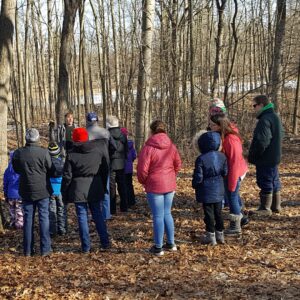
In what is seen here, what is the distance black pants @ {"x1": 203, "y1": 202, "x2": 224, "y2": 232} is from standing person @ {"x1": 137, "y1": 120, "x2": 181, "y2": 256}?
20.6 inches

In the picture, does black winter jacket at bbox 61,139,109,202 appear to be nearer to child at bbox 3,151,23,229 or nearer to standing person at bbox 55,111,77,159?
child at bbox 3,151,23,229

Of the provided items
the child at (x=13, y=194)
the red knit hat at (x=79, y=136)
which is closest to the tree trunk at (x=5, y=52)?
the child at (x=13, y=194)

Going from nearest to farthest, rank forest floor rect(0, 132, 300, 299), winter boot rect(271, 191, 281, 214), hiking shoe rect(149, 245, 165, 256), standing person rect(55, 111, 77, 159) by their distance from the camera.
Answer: forest floor rect(0, 132, 300, 299) → hiking shoe rect(149, 245, 165, 256) → winter boot rect(271, 191, 281, 214) → standing person rect(55, 111, 77, 159)

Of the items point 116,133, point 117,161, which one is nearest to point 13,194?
point 117,161

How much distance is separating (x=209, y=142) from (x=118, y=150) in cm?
245

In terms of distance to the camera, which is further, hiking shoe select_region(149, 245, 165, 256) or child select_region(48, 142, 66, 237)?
child select_region(48, 142, 66, 237)

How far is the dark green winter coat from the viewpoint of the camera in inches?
252

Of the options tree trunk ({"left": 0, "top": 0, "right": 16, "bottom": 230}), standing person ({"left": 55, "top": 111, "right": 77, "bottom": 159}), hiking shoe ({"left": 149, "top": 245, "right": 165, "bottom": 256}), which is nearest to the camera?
hiking shoe ({"left": 149, "top": 245, "right": 165, "bottom": 256})

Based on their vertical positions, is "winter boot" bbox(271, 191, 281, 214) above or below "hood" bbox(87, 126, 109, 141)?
below

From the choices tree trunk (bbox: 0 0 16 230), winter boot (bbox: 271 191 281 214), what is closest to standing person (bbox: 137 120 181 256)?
winter boot (bbox: 271 191 281 214)

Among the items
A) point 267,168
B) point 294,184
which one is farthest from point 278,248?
point 294,184

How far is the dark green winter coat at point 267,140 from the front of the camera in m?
6.39

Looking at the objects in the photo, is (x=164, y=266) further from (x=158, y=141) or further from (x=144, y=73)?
(x=144, y=73)

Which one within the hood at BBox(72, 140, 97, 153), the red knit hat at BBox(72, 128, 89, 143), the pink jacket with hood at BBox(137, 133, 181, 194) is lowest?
the pink jacket with hood at BBox(137, 133, 181, 194)
